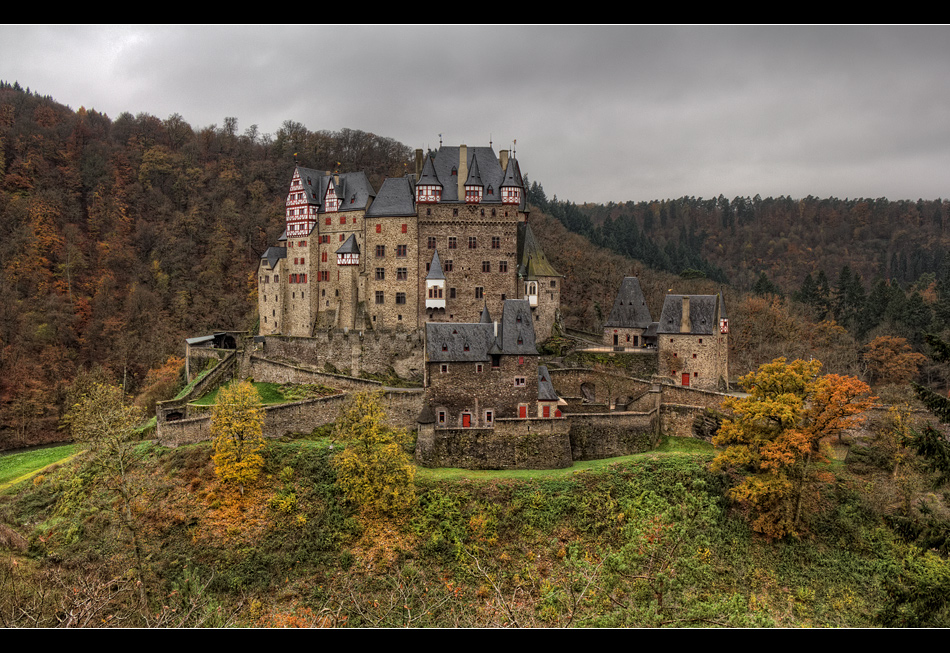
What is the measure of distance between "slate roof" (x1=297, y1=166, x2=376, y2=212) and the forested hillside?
15731 mm

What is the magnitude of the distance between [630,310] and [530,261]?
7.10 metres

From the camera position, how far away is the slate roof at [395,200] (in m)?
39.5

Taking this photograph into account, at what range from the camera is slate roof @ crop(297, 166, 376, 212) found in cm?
4116

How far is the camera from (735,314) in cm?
5234

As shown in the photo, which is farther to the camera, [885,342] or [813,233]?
[813,233]

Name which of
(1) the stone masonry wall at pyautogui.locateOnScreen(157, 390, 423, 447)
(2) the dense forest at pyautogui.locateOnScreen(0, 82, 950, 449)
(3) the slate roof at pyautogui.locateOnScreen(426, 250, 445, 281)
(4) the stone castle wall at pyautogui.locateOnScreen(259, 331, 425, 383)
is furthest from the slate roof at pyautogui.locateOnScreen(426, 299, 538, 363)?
(2) the dense forest at pyautogui.locateOnScreen(0, 82, 950, 449)

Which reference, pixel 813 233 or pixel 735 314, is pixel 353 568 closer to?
pixel 735 314

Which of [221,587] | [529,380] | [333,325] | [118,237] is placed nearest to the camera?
[221,587]

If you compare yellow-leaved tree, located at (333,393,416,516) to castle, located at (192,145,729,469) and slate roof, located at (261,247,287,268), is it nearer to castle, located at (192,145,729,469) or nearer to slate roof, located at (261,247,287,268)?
castle, located at (192,145,729,469)

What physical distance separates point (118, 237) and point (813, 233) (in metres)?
85.1

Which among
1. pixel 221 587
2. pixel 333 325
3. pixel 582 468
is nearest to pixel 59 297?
pixel 333 325

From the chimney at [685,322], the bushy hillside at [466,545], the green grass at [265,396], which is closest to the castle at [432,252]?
the green grass at [265,396]

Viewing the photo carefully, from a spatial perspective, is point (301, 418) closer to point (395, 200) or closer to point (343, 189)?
Answer: point (395, 200)

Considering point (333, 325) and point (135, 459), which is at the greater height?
point (333, 325)
